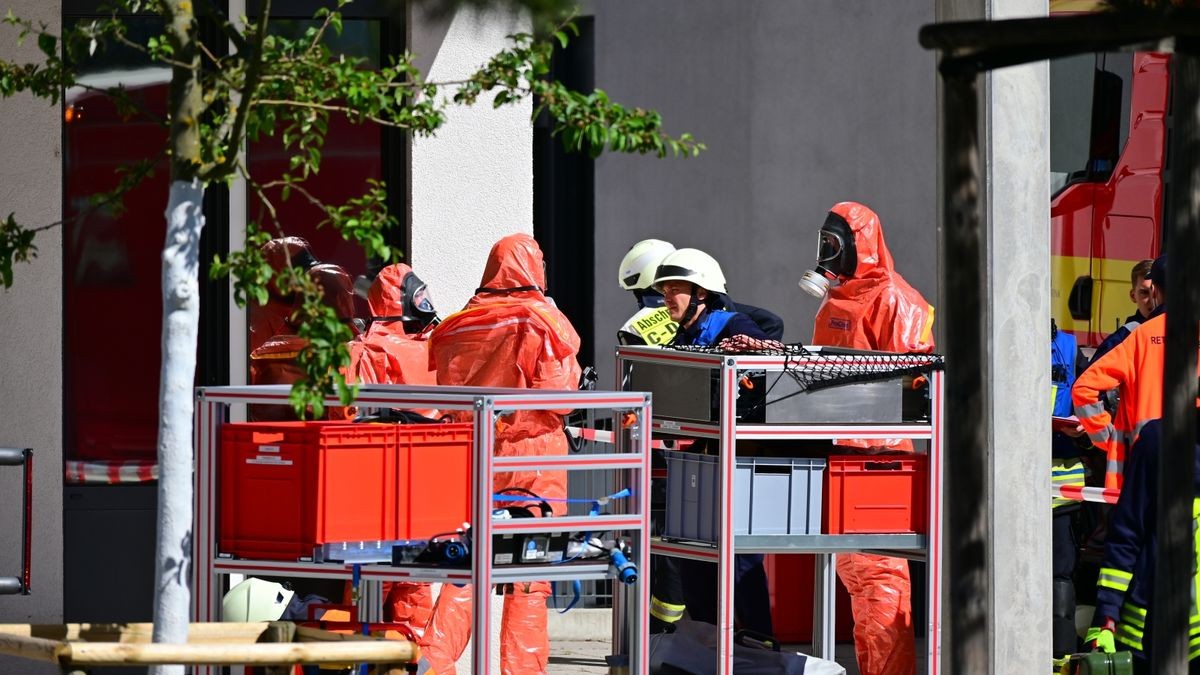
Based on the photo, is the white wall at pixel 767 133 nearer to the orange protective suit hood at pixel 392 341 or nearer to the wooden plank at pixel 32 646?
the orange protective suit hood at pixel 392 341

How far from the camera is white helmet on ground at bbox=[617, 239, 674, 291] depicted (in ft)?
32.9

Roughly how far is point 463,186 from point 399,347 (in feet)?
3.71

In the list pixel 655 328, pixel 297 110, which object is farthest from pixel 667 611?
pixel 297 110

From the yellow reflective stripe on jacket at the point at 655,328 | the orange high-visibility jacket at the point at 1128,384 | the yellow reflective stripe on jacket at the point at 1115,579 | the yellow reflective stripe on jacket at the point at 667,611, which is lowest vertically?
the yellow reflective stripe on jacket at the point at 667,611

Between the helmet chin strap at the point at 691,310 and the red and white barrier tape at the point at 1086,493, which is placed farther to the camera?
the helmet chin strap at the point at 691,310

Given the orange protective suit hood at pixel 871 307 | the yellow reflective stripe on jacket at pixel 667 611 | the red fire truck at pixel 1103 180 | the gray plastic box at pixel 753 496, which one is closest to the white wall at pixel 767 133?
the red fire truck at pixel 1103 180

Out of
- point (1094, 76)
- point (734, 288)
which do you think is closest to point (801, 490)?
point (1094, 76)

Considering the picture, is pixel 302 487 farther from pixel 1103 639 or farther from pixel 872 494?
pixel 1103 639

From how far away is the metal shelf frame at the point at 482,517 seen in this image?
5.36m

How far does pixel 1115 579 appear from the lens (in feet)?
20.3

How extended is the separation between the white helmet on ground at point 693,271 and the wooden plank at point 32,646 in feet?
14.7

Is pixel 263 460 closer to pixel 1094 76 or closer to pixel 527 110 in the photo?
pixel 527 110

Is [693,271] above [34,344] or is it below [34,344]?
above

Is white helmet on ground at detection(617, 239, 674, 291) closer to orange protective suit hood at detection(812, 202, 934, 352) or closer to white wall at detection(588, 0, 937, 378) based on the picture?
orange protective suit hood at detection(812, 202, 934, 352)
